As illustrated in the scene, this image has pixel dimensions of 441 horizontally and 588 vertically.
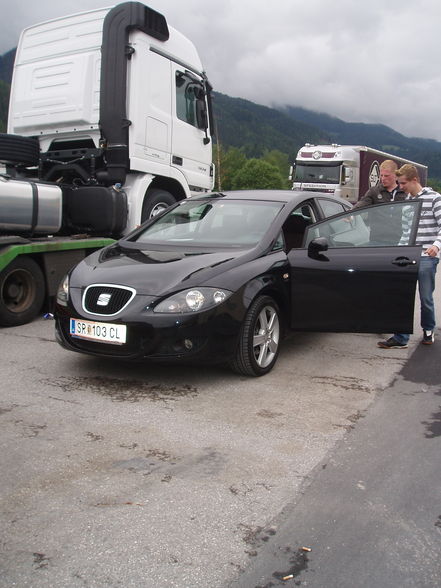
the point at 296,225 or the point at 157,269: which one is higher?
the point at 296,225

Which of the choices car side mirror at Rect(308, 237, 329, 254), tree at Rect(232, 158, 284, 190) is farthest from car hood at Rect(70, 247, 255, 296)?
tree at Rect(232, 158, 284, 190)

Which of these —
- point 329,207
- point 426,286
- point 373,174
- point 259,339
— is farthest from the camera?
point 373,174

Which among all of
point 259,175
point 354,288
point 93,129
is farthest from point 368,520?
point 259,175

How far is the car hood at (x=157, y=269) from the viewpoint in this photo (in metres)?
4.16

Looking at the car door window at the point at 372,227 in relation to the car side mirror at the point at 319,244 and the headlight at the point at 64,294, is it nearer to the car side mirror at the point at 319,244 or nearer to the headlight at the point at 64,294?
the car side mirror at the point at 319,244

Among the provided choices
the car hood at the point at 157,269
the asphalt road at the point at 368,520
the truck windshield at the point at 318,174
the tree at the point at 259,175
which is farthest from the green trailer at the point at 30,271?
the tree at the point at 259,175

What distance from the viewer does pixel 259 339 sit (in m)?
4.49

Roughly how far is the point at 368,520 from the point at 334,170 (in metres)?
22.6

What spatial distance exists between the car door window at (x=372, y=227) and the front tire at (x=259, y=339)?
0.84 m

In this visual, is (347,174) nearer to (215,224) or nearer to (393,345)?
(393,345)

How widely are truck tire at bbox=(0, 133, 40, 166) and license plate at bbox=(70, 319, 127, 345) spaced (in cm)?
421

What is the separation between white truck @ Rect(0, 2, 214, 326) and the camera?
6656mm

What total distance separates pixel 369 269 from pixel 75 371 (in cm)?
253

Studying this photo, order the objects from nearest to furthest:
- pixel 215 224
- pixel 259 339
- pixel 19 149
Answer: pixel 259 339, pixel 215 224, pixel 19 149
